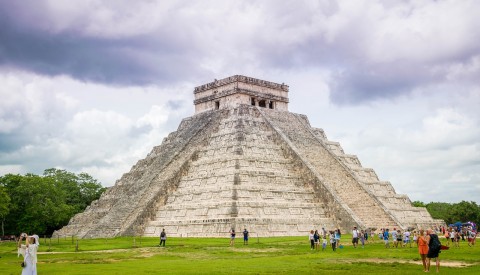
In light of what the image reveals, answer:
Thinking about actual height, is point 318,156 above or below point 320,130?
below

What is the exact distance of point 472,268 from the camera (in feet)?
49.8

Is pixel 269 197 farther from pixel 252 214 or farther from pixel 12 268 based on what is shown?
pixel 12 268

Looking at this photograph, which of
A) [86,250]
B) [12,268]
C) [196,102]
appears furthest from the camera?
[196,102]

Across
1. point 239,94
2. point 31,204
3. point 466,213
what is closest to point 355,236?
point 239,94

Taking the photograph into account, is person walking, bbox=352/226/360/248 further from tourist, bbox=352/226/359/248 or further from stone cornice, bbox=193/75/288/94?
stone cornice, bbox=193/75/288/94

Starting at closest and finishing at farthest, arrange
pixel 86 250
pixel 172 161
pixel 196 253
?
pixel 196 253 < pixel 86 250 < pixel 172 161

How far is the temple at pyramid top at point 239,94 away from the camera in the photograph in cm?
4350

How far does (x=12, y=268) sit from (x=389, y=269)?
1103 cm

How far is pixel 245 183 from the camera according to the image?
33.5 meters

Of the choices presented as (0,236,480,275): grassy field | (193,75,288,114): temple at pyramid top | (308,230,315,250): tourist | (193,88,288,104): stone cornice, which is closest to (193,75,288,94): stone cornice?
(193,75,288,114): temple at pyramid top

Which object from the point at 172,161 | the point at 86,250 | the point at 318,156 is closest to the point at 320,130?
the point at 318,156

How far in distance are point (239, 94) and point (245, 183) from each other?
452 inches

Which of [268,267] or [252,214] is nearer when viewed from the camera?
[268,267]

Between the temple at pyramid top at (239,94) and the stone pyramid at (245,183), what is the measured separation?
0.08 metres
